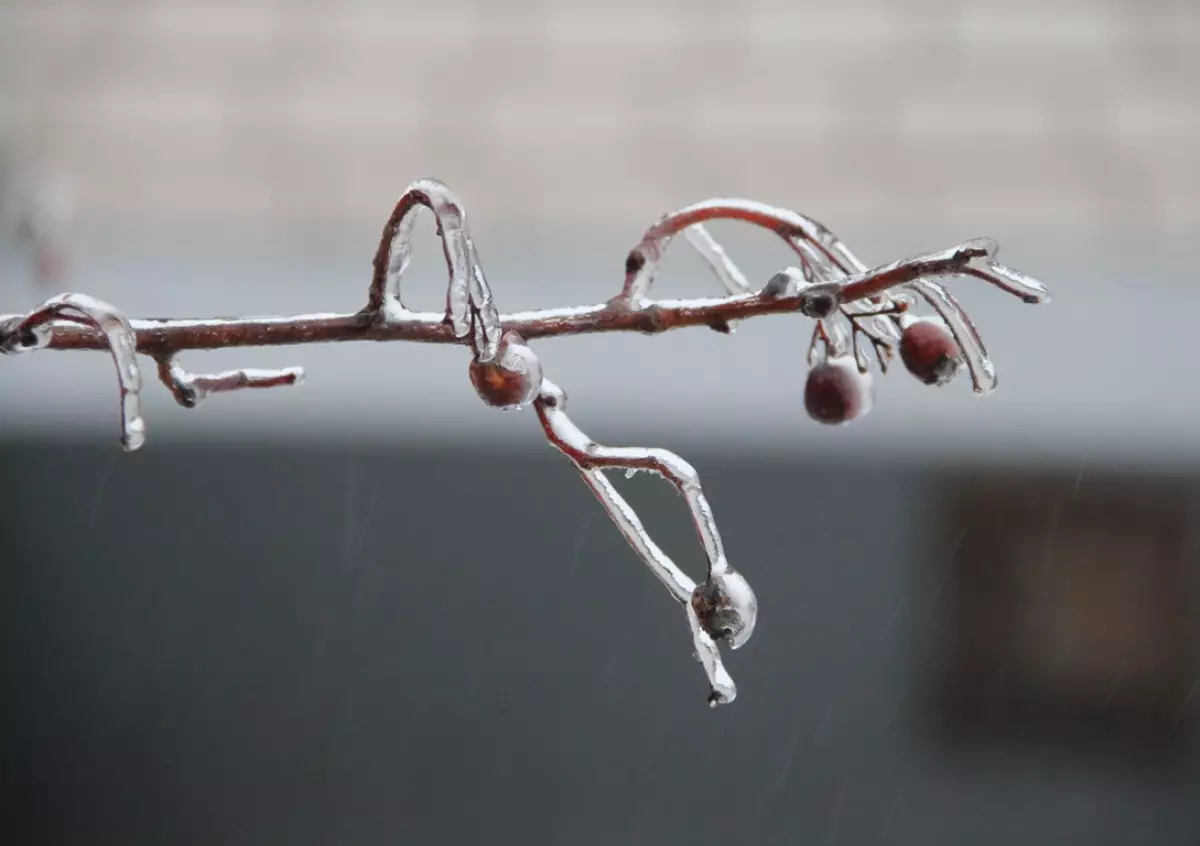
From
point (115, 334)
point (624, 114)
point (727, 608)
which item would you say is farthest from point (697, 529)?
point (624, 114)


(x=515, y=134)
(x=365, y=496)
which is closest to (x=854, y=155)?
(x=515, y=134)

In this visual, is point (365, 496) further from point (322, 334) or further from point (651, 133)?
point (322, 334)

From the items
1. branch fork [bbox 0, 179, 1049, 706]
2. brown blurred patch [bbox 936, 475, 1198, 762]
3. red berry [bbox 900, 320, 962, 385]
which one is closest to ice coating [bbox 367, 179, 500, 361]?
branch fork [bbox 0, 179, 1049, 706]

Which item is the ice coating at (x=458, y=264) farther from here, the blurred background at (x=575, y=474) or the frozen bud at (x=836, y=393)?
the blurred background at (x=575, y=474)

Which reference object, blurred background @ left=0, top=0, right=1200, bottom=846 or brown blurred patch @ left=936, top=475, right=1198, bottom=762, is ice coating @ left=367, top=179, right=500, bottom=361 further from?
brown blurred patch @ left=936, top=475, right=1198, bottom=762

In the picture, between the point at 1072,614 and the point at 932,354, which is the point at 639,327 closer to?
the point at 932,354

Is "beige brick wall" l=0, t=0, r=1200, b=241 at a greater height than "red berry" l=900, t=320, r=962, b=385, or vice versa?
"beige brick wall" l=0, t=0, r=1200, b=241

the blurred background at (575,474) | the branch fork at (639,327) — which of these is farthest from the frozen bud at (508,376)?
the blurred background at (575,474)
